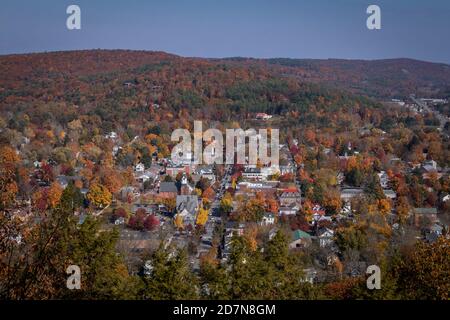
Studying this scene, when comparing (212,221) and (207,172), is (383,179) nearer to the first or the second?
(207,172)

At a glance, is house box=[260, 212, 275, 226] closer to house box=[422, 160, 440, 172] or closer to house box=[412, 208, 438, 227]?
house box=[412, 208, 438, 227]

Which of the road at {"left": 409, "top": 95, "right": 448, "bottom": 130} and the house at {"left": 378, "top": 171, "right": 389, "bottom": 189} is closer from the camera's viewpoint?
the house at {"left": 378, "top": 171, "right": 389, "bottom": 189}

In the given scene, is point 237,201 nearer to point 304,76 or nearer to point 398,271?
point 398,271

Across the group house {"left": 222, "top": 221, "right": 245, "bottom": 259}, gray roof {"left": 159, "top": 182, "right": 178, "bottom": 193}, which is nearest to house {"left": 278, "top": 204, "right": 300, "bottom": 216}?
house {"left": 222, "top": 221, "right": 245, "bottom": 259}

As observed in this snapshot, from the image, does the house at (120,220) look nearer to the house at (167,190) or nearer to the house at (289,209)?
the house at (167,190)
